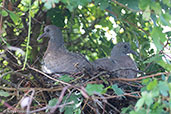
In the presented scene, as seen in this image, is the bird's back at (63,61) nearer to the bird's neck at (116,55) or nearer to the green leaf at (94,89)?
the bird's neck at (116,55)

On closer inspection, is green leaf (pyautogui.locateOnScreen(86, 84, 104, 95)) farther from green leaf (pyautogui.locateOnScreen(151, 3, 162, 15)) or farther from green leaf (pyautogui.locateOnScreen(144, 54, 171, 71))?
green leaf (pyautogui.locateOnScreen(151, 3, 162, 15))

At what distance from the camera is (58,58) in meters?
3.35

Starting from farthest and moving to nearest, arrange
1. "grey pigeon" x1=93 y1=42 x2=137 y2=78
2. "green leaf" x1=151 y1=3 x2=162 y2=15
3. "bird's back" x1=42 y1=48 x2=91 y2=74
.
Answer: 1. "grey pigeon" x1=93 y1=42 x2=137 y2=78
2. "bird's back" x1=42 y1=48 x2=91 y2=74
3. "green leaf" x1=151 y1=3 x2=162 y2=15

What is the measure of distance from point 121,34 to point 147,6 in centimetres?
188

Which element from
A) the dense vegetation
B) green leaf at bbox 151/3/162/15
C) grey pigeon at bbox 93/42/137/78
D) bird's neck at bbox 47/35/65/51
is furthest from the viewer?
bird's neck at bbox 47/35/65/51

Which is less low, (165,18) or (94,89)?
(165,18)

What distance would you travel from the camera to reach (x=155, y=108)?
1.59 meters

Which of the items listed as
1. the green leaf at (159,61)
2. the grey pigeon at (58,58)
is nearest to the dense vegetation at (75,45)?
the green leaf at (159,61)

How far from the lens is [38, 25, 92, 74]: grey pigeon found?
3064 millimetres

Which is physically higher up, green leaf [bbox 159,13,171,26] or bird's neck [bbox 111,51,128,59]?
green leaf [bbox 159,13,171,26]

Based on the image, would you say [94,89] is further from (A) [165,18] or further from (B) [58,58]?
(B) [58,58]

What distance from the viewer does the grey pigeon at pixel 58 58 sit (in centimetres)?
306

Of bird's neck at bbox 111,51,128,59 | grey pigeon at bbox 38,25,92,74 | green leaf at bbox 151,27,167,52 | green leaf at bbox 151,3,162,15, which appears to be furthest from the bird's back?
green leaf at bbox 151,3,162,15

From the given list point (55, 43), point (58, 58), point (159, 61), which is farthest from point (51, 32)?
point (159, 61)
